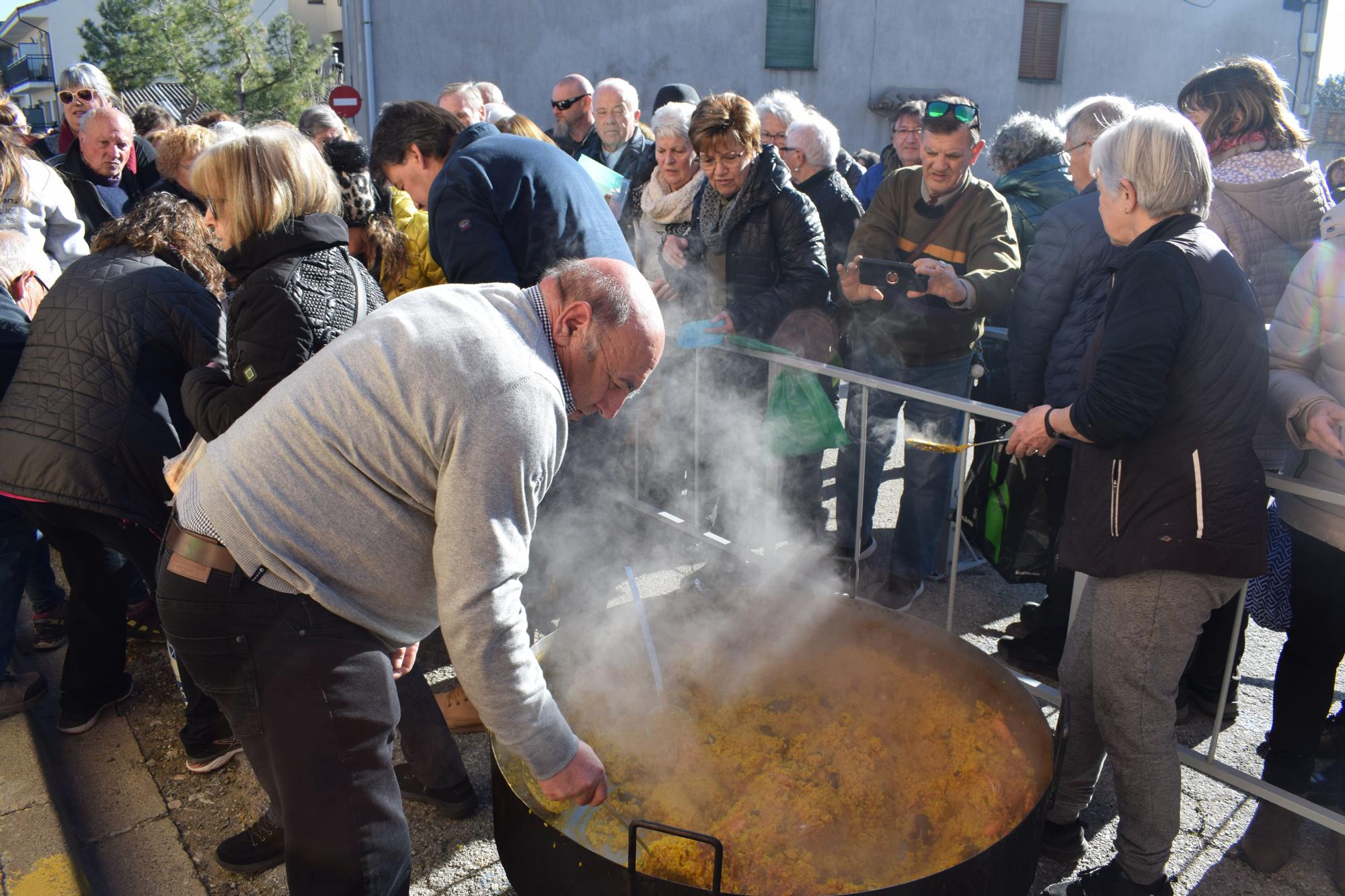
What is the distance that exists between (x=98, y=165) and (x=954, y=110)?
5197 mm

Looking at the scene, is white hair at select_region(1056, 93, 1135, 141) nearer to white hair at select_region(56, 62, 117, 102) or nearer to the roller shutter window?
white hair at select_region(56, 62, 117, 102)

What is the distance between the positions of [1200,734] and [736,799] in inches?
78.0

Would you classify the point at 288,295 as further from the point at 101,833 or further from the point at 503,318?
the point at 101,833

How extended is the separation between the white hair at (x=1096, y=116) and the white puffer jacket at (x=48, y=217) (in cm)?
458

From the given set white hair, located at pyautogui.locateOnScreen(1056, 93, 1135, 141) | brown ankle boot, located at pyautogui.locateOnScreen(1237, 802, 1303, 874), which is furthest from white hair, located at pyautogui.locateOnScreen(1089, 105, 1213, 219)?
brown ankle boot, located at pyautogui.locateOnScreen(1237, 802, 1303, 874)

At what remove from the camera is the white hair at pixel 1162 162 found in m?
2.28

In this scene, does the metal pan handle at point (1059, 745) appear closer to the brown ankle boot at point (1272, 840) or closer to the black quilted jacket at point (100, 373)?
the brown ankle boot at point (1272, 840)

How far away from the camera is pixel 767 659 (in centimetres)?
333

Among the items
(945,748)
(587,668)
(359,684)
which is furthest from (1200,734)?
(359,684)

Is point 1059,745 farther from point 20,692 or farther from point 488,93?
point 488,93

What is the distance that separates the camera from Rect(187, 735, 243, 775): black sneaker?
3.31m

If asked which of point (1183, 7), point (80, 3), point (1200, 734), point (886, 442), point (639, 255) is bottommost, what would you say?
point (1200, 734)

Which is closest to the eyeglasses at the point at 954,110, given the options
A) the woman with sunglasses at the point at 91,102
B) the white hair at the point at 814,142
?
the white hair at the point at 814,142

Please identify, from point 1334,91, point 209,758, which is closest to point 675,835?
point 209,758
